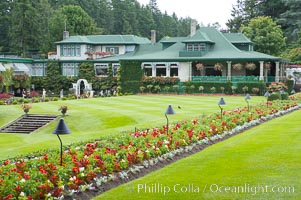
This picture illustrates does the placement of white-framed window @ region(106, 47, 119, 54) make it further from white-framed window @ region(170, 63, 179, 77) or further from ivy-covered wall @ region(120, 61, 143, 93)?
white-framed window @ region(170, 63, 179, 77)

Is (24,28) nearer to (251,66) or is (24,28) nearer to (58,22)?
(58,22)

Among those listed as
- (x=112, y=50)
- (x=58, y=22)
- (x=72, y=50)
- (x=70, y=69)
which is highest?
(x=58, y=22)

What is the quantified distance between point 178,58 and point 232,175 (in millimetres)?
42468

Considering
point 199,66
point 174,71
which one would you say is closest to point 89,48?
point 174,71

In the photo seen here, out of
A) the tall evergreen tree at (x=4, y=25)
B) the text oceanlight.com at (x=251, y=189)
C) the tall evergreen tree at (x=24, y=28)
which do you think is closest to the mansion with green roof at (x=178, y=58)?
the tall evergreen tree at (x=24, y=28)

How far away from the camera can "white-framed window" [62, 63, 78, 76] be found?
194 ft

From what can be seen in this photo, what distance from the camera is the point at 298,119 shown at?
21859 mm

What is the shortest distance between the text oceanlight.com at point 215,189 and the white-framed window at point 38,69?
172ft

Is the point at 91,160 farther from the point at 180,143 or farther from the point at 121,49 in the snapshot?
the point at 121,49

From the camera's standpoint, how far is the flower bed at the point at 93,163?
31.0ft

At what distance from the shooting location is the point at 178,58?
52688 mm

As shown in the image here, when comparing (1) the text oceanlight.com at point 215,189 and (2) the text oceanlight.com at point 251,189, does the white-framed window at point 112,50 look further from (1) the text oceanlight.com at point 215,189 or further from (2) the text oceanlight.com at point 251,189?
(2) the text oceanlight.com at point 251,189

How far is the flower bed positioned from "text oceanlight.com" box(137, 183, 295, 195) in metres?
1.39

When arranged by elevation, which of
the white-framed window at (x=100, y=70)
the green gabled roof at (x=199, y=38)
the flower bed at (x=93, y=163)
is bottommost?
the flower bed at (x=93, y=163)
